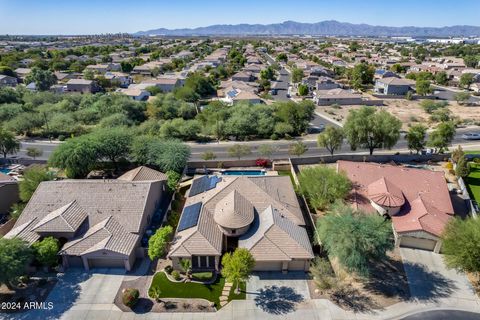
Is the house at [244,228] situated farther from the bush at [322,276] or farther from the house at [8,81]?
the house at [8,81]

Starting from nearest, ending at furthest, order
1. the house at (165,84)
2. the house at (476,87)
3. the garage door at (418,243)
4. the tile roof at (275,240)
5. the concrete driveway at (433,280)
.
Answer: the concrete driveway at (433,280)
the tile roof at (275,240)
the garage door at (418,243)
the house at (165,84)
the house at (476,87)

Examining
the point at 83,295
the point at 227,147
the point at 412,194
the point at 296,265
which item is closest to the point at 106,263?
the point at 83,295

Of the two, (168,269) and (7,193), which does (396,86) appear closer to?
(168,269)

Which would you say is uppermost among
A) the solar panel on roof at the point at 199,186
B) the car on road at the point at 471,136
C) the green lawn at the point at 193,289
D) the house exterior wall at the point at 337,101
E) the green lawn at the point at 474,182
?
the house exterior wall at the point at 337,101

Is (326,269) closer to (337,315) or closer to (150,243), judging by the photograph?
(337,315)

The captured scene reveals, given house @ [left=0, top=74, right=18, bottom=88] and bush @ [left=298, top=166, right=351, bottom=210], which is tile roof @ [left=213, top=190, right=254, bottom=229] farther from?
house @ [left=0, top=74, right=18, bottom=88]

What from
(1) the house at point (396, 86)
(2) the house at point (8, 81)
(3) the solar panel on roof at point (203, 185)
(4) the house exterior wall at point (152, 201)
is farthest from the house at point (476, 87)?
(2) the house at point (8, 81)

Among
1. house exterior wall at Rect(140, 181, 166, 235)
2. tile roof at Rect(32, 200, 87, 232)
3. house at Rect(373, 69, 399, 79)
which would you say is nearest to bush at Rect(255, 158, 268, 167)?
house exterior wall at Rect(140, 181, 166, 235)
